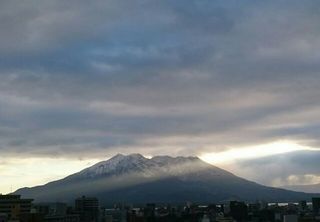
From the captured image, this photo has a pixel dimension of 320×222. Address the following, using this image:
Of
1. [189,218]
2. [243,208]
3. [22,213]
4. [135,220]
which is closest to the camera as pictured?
[22,213]

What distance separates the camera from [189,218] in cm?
14588

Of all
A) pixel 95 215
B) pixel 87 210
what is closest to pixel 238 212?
pixel 95 215

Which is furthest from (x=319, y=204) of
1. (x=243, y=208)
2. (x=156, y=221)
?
(x=156, y=221)

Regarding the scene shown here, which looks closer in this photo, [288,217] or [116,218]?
[288,217]

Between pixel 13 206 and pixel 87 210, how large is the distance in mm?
46275

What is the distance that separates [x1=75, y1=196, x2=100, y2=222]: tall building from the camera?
148962 mm

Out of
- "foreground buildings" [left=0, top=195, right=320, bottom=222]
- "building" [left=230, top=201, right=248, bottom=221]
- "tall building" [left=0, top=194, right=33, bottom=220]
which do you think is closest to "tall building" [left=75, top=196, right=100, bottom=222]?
"foreground buildings" [left=0, top=195, right=320, bottom=222]

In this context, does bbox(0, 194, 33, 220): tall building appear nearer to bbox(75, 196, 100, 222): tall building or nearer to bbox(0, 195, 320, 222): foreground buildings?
bbox(0, 195, 320, 222): foreground buildings

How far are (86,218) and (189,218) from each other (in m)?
26.7

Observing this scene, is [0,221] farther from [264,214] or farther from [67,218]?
[264,214]

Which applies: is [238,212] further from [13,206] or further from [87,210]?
[13,206]

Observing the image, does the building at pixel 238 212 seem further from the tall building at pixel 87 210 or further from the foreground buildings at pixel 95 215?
the tall building at pixel 87 210

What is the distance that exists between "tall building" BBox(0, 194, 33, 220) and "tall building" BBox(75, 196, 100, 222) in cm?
3006

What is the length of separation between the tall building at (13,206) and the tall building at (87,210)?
30.1 m
